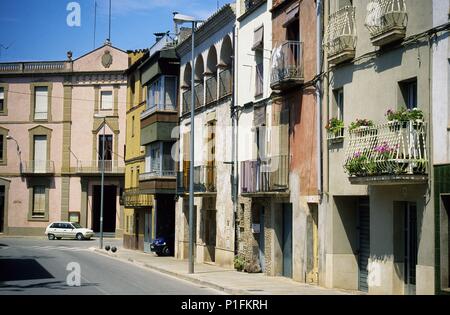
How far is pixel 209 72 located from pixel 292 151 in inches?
431

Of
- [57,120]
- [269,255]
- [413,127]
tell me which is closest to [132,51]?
[57,120]

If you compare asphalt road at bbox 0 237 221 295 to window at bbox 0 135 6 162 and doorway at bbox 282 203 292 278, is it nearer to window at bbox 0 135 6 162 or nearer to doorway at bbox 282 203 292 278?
doorway at bbox 282 203 292 278

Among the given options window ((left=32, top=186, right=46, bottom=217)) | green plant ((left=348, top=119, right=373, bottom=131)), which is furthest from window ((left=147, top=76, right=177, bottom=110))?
window ((left=32, top=186, right=46, bottom=217))

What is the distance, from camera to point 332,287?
2047cm

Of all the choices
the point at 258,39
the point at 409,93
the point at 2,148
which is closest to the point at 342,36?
the point at 409,93

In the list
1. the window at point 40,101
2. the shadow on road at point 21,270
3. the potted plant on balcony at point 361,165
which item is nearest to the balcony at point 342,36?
the potted plant on balcony at point 361,165

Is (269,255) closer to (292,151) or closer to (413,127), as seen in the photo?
(292,151)

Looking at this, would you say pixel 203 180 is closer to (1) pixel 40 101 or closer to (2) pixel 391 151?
(2) pixel 391 151

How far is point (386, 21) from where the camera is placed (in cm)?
1716

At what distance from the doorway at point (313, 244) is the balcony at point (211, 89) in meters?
11.7

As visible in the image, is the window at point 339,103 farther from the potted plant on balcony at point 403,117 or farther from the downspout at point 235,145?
the downspout at point 235,145

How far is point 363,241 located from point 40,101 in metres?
50.4

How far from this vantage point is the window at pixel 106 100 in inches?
2559

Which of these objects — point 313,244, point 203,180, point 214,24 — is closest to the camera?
point 313,244
